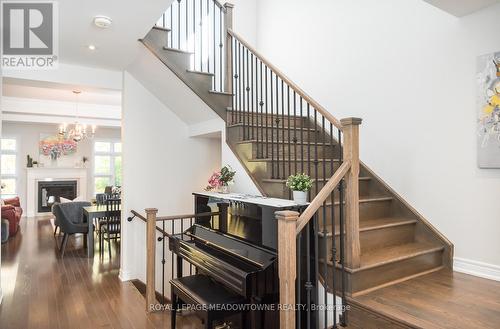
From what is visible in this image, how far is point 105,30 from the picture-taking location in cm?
306

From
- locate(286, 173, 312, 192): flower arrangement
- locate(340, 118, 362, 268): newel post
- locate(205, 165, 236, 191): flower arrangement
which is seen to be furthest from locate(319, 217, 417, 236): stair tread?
locate(205, 165, 236, 191): flower arrangement

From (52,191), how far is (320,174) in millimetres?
9979

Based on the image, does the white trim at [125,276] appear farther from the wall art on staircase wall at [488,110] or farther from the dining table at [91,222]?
the wall art on staircase wall at [488,110]

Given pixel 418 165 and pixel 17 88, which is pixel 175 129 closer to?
pixel 418 165

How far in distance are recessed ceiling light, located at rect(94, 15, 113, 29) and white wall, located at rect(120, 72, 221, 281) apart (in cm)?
158

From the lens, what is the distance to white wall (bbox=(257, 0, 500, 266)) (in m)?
2.74

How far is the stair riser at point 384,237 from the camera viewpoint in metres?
2.77

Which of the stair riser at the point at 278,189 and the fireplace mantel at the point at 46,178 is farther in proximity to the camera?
the fireplace mantel at the point at 46,178

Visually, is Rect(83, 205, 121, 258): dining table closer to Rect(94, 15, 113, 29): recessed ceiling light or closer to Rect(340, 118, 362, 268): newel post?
Rect(94, 15, 113, 29): recessed ceiling light

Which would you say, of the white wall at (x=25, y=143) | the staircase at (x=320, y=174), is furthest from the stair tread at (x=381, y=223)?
the white wall at (x=25, y=143)

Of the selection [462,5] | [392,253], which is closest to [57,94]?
[392,253]

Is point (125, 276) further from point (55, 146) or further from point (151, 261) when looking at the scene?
point (55, 146)

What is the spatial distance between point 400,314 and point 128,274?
353cm

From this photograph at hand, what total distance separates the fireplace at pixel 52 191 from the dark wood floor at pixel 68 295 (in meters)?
5.01
